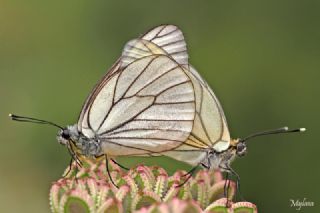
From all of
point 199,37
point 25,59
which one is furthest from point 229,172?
point 25,59

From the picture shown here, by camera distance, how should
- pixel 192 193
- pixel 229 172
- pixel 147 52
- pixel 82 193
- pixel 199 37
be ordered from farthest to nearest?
pixel 199 37 → pixel 147 52 → pixel 229 172 → pixel 192 193 → pixel 82 193

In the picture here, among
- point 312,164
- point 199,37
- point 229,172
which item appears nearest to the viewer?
point 229,172

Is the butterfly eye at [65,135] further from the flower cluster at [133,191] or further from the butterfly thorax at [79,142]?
the flower cluster at [133,191]

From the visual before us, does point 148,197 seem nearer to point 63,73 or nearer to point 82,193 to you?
point 82,193

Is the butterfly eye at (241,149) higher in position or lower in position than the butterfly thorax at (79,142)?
lower

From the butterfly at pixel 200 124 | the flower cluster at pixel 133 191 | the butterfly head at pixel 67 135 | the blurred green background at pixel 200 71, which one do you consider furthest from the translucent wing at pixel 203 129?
the blurred green background at pixel 200 71

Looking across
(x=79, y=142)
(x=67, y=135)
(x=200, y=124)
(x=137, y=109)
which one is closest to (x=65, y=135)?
(x=67, y=135)

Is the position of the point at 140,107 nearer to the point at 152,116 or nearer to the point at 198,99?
the point at 152,116

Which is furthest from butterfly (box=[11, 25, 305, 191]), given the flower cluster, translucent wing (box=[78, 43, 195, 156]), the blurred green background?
the blurred green background
